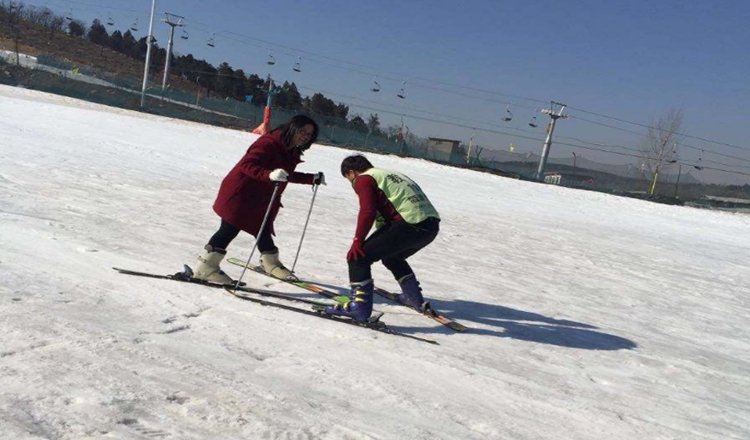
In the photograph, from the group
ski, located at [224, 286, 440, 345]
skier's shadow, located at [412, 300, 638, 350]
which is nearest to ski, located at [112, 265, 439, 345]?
ski, located at [224, 286, 440, 345]

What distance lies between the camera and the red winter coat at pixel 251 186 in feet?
17.4

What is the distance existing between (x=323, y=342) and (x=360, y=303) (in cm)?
63

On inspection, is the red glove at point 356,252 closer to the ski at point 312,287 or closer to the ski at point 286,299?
the ski at point 286,299

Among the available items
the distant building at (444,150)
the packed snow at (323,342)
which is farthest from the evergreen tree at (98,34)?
the packed snow at (323,342)

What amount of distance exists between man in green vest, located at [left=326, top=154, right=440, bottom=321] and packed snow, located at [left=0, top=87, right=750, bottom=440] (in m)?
0.32

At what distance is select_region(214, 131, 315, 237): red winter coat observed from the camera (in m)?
5.31

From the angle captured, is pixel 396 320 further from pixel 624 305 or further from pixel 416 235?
pixel 624 305

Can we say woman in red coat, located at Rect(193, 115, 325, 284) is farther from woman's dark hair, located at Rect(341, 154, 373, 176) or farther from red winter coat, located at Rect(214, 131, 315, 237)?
woman's dark hair, located at Rect(341, 154, 373, 176)

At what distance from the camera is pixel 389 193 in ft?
16.3

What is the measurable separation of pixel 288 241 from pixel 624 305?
4.49 m

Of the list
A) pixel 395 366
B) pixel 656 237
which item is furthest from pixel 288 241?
pixel 656 237

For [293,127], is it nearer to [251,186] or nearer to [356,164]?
[251,186]

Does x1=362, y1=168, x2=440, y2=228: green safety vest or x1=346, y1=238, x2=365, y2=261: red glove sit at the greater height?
x1=362, y1=168, x2=440, y2=228: green safety vest

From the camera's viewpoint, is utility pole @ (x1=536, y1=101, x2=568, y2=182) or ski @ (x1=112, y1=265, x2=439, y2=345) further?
utility pole @ (x1=536, y1=101, x2=568, y2=182)
